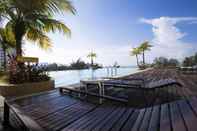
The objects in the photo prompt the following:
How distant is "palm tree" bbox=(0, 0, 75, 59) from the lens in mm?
6484

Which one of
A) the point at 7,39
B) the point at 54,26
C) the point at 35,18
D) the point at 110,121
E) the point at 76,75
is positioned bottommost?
the point at 110,121

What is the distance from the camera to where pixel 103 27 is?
15070 millimetres

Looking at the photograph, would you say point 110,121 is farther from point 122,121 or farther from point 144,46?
point 144,46

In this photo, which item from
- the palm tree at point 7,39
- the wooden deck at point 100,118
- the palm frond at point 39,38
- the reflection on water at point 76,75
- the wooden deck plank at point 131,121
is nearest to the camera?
the wooden deck at point 100,118

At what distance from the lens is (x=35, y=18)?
668cm

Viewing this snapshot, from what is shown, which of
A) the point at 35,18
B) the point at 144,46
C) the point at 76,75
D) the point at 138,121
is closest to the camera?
the point at 138,121

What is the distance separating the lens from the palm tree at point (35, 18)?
6484mm

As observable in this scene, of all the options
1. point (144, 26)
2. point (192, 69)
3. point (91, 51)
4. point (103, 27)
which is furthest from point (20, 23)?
point (91, 51)

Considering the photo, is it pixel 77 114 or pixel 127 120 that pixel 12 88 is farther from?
pixel 127 120

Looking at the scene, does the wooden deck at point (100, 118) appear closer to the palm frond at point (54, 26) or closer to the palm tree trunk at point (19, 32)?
the palm tree trunk at point (19, 32)

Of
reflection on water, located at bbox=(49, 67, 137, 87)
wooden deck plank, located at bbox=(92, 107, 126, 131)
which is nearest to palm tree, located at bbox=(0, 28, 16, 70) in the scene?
reflection on water, located at bbox=(49, 67, 137, 87)

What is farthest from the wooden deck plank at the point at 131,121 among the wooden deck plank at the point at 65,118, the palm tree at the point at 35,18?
the palm tree at the point at 35,18

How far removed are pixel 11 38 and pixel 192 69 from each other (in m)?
12.3

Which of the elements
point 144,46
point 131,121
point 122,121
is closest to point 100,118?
point 122,121
